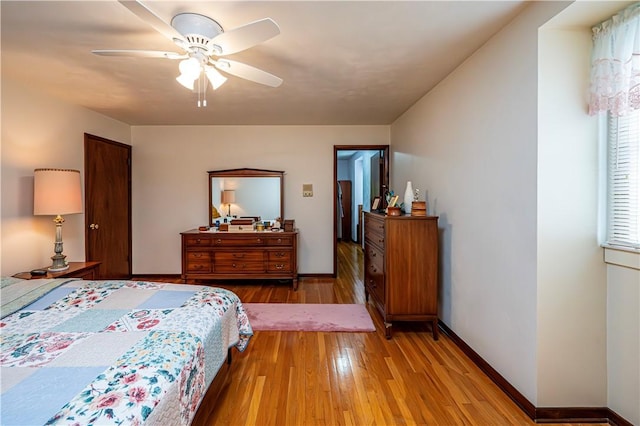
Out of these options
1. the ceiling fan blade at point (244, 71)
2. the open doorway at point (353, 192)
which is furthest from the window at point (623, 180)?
the open doorway at point (353, 192)

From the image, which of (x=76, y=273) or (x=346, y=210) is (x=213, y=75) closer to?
(x=76, y=273)

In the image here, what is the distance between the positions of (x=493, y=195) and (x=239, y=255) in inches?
125

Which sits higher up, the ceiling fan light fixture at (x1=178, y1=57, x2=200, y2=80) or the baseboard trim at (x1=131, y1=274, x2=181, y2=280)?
the ceiling fan light fixture at (x1=178, y1=57, x2=200, y2=80)

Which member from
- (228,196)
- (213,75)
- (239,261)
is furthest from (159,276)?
(213,75)

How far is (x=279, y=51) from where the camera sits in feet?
7.41

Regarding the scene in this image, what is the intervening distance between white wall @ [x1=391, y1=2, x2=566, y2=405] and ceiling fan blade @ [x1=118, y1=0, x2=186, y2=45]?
204 centimetres

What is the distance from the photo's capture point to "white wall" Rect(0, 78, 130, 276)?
8.75 ft

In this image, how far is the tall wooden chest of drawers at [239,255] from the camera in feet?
13.5

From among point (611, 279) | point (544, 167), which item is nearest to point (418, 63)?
point (544, 167)

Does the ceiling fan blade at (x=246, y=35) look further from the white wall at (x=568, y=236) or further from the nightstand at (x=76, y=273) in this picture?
the nightstand at (x=76, y=273)

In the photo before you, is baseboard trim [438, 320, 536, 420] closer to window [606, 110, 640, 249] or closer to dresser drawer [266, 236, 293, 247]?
window [606, 110, 640, 249]

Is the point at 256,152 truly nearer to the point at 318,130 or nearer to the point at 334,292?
the point at 318,130

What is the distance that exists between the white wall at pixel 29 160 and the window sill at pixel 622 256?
177 inches

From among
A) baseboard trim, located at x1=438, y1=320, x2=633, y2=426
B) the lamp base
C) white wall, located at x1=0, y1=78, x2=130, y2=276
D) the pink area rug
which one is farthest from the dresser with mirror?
baseboard trim, located at x1=438, y1=320, x2=633, y2=426
